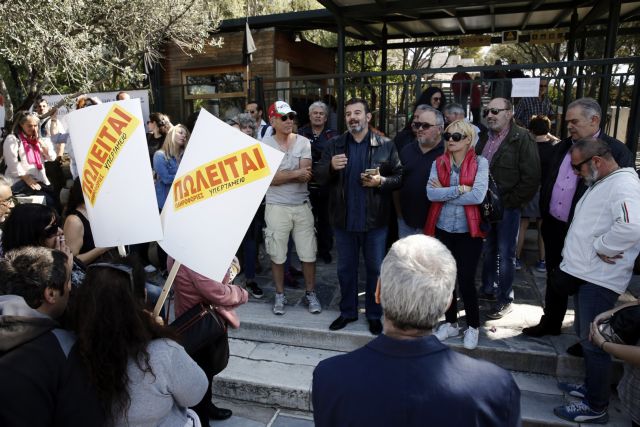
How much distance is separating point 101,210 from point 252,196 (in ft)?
2.66

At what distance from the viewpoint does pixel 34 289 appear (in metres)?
1.84

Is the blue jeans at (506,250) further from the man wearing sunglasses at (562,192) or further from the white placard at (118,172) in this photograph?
the white placard at (118,172)

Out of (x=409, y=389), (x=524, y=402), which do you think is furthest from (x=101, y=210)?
(x=524, y=402)

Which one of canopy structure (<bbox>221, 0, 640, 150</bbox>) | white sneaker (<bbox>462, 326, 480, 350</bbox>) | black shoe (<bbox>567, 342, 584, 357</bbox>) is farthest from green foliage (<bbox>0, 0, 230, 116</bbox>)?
black shoe (<bbox>567, 342, 584, 357</bbox>)

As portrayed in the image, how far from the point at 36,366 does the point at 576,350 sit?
3519mm

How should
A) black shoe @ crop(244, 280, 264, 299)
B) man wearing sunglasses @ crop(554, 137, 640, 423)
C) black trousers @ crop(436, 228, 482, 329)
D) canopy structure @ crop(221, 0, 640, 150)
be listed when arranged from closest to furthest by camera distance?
man wearing sunglasses @ crop(554, 137, 640, 423), black trousers @ crop(436, 228, 482, 329), black shoe @ crop(244, 280, 264, 299), canopy structure @ crop(221, 0, 640, 150)


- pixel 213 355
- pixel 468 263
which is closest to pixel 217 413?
pixel 213 355

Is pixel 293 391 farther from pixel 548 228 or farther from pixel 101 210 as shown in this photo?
pixel 548 228

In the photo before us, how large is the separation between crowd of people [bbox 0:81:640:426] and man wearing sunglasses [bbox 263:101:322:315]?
0.06ft

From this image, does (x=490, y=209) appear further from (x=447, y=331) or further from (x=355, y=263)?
(x=355, y=263)

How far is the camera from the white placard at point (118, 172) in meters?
2.22

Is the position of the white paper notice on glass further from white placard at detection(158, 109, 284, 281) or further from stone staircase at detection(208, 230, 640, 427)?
white placard at detection(158, 109, 284, 281)

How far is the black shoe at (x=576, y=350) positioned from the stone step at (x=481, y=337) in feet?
0.11

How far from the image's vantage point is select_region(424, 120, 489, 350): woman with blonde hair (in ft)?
11.2
